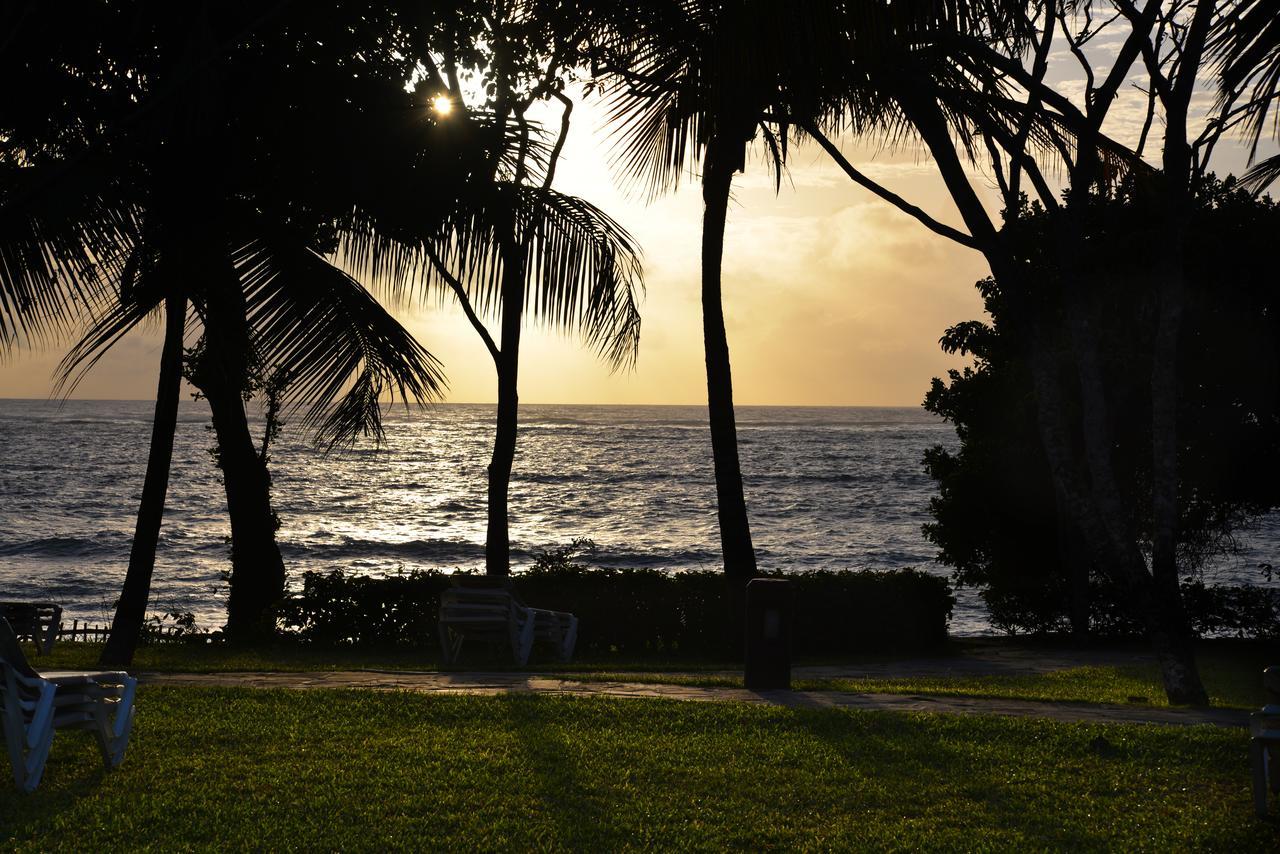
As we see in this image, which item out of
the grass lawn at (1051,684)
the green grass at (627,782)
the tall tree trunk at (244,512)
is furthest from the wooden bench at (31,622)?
the grass lawn at (1051,684)

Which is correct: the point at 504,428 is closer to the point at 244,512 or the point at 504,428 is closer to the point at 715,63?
the point at 244,512

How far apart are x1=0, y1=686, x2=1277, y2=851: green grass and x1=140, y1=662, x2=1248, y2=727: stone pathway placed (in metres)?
0.65

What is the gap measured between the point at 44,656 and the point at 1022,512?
16.2 meters

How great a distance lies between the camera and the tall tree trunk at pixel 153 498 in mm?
12117

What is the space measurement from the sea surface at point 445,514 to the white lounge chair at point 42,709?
5058 millimetres

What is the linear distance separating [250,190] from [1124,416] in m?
15.6

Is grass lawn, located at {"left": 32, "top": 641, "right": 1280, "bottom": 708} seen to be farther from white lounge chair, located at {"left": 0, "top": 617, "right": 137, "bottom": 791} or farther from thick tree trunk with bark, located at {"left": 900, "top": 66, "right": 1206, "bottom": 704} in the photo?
white lounge chair, located at {"left": 0, "top": 617, "right": 137, "bottom": 791}

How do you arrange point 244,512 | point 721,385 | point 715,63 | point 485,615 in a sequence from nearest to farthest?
point 715,63 → point 485,615 → point 721,385 → point 244,512

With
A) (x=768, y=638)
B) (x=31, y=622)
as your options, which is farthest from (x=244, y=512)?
(x=768, y=638)

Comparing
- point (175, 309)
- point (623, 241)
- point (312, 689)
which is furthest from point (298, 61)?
point (312, 689)

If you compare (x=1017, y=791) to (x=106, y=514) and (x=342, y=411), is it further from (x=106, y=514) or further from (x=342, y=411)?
(x=106, y=514)

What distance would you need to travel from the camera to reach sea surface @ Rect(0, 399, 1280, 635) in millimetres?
39312

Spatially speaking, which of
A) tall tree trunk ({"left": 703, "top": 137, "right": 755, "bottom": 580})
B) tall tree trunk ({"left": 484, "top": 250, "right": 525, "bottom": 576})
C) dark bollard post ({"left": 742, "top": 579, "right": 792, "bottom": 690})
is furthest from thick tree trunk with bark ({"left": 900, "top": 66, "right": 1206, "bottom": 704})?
tall tree trunk ({"left": 484, "top": 250, "right": 525, "bottom": 576})

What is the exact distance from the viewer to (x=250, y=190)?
10219mm
